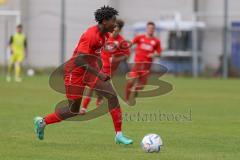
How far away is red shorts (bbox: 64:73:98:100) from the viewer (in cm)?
1266

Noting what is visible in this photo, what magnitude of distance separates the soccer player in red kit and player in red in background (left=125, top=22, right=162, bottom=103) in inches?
385

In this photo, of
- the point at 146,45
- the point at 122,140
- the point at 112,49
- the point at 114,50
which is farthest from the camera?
the point at 146,45

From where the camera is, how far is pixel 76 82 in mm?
12688

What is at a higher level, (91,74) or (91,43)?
(91,43)

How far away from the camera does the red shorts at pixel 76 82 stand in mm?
12664

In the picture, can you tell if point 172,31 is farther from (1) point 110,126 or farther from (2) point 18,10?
(1) point 110,126

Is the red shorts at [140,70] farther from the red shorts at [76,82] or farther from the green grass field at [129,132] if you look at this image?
the red shorts at [76,82]

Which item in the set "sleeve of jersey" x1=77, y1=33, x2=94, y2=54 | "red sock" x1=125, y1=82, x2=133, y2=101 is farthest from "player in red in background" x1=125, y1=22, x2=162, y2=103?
"sleeve of jersey" x1=77, y1=33, x2=94, y2=54

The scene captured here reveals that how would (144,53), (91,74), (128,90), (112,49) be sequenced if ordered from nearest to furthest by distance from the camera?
1. (91,74)
2. (112,49)
3. (128,90)
4. (144,53)

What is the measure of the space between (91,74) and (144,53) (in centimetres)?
1126

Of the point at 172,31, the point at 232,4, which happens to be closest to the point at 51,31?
the point at 172,31

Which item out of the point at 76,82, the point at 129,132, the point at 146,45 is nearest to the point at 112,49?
the point at 146,45

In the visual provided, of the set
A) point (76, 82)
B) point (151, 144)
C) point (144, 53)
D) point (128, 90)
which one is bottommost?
point (128, 90)

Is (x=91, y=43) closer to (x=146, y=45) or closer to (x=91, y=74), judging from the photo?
(x=91, y=74)
